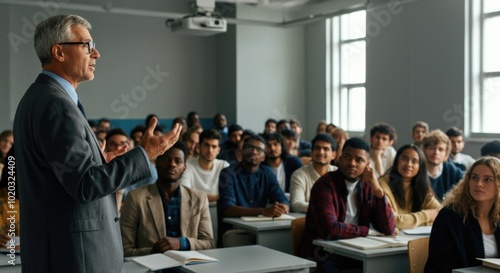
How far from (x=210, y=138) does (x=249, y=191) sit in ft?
2.91

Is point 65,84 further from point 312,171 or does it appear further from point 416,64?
point 416,64

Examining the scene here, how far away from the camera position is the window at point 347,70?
11.2 m

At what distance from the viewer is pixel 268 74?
40.4 feet

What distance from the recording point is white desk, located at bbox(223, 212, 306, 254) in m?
4.07

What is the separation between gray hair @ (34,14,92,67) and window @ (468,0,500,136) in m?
7.83

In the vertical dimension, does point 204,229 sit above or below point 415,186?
below

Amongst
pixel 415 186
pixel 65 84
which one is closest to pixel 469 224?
pixel 415 186

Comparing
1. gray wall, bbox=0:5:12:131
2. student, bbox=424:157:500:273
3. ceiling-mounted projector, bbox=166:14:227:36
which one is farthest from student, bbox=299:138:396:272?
gray wall, bbox=0:5:12:131

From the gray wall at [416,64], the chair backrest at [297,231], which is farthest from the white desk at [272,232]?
the gray wall at [416,64]

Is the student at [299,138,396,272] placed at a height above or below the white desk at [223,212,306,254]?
above

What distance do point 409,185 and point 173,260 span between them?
2267mm

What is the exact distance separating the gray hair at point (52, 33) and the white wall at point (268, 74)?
1027 centimetres

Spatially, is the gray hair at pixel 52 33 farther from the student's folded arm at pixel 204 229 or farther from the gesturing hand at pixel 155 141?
the student's folded arm at pixel 204 229

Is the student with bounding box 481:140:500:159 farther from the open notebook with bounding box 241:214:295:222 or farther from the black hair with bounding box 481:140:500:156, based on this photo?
the open notebook with bounding box 241:214:295:222
